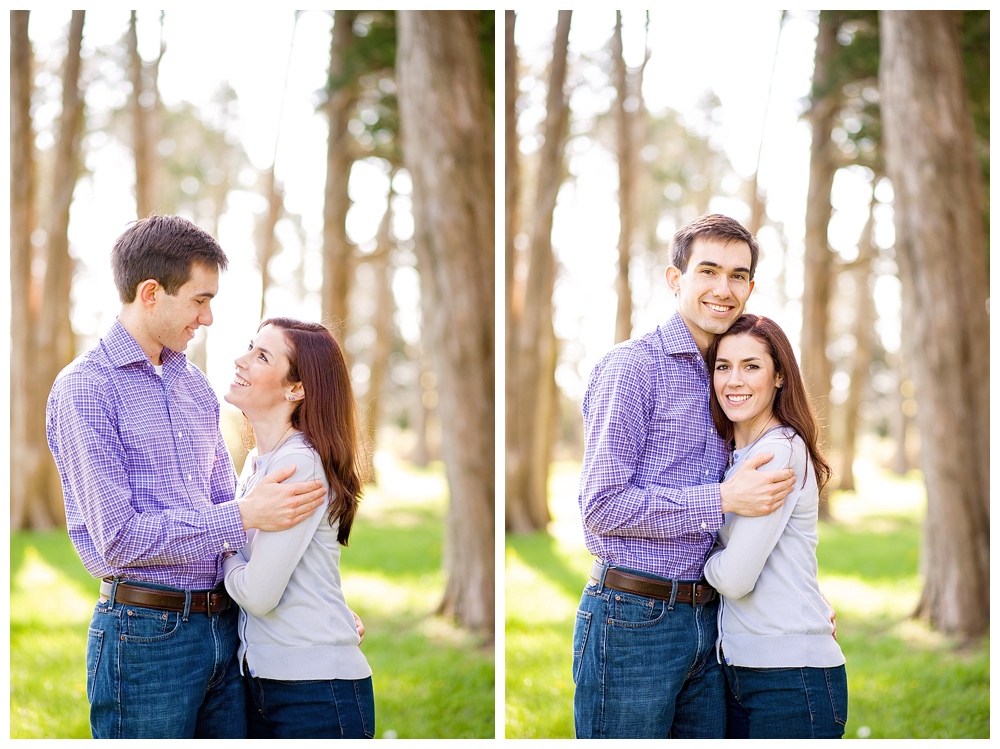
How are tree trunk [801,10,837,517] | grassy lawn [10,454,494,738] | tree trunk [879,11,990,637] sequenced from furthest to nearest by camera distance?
tree trunk [801,10,837,517], tree trunk [879,11,990,637], grassy lawn [10,454,494,738]

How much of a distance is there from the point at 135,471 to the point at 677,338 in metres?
1.18

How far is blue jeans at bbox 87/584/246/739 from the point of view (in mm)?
1744

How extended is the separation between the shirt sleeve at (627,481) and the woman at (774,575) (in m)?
0.10

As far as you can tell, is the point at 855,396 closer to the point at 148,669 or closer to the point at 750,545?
the point at 750,545

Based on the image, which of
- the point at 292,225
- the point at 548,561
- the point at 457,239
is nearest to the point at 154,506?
the point at 457,239

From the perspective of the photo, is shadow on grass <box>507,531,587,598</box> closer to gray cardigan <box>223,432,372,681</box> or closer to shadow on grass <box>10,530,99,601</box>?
shadow on grass <box>10,530,99,601</box>

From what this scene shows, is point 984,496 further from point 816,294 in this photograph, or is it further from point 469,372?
point 816,294

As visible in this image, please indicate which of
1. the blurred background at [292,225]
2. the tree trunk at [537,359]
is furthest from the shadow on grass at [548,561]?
the blurred background at [292,225]

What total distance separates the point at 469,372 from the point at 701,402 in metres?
2.22

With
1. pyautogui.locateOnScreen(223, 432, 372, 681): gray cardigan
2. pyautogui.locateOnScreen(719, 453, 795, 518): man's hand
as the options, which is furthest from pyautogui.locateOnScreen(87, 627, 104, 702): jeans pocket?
pyautogui.locateOnScreen(719, 453, 795, 518): man's hand

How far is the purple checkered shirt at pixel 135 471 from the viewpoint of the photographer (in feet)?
5.65

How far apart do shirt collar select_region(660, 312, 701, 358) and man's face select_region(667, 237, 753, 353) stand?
0.03 m

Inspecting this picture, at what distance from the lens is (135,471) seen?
1813mm

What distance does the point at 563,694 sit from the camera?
385 centimetres
